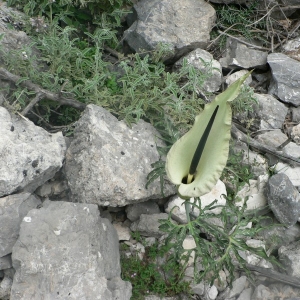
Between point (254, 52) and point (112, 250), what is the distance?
229 cm

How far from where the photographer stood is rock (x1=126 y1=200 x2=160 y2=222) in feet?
10.0

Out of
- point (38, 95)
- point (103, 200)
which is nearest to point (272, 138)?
point (103, 200)

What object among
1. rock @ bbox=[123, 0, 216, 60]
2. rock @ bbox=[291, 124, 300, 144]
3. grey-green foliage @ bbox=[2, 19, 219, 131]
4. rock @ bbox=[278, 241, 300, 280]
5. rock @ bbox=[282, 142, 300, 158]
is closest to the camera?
rock @ bbox=[278, 241, 300, 280]

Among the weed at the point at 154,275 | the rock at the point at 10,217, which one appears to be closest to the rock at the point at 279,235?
the weed at the point at 154,275

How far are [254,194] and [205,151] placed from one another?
1.25m

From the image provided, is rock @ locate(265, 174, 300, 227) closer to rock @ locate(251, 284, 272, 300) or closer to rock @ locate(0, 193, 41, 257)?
rock @ locate(251, 284, 272, 300)

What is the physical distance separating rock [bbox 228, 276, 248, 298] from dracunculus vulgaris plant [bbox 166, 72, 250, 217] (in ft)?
3.10

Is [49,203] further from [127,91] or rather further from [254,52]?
[254,52]

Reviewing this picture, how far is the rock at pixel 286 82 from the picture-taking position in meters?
3.82

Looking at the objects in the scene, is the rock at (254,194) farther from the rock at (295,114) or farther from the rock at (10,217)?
the rock at (10,217)

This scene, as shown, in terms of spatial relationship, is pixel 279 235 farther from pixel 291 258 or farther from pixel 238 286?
pixel 238 286

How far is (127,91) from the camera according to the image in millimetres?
3205

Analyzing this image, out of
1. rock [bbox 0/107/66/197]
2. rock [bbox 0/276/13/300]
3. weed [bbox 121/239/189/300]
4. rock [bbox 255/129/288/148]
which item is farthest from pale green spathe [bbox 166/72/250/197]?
rock [bbox 255/129/288/148]

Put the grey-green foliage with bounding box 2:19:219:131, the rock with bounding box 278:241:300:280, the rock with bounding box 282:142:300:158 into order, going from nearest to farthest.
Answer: the rock with bounding box 278:241:300:280, the grey-green foliage with bounding box 2:19:219:131, the rock with bounding box 282:142:300:158
